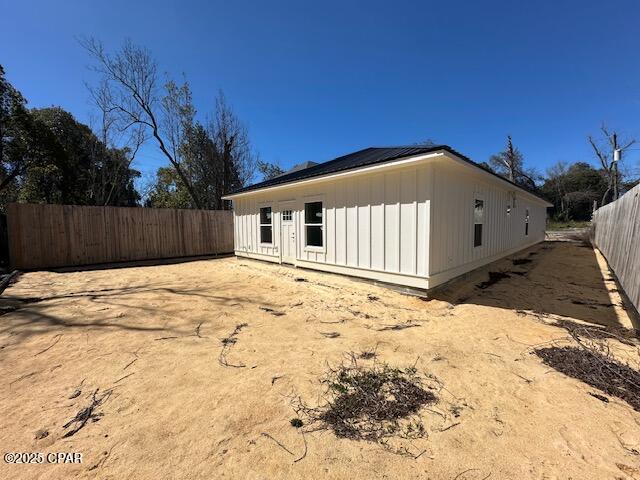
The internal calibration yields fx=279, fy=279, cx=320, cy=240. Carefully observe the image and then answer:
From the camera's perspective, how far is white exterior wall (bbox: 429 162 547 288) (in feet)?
18.4

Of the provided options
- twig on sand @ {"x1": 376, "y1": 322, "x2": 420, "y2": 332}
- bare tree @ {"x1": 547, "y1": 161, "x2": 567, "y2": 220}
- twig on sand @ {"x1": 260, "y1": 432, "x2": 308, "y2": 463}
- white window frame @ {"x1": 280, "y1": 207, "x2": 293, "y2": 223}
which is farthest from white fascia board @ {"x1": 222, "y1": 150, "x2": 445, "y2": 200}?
bare tree @ {"x1": 547, "y1": 161, "x2": 567, "y2": 220}

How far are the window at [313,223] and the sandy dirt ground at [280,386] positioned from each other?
2.42 metres

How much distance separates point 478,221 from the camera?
25.3 ft

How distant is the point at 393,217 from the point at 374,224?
49 cm

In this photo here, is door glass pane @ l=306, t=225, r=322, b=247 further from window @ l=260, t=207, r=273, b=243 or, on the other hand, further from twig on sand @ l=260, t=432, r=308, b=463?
twig on sand @ l=260, t=432, r=308, b=463

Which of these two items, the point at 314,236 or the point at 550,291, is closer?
the point at 550,291

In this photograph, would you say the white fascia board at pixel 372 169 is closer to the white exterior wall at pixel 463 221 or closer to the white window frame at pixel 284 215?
the white exterior wall at pixel 463 221

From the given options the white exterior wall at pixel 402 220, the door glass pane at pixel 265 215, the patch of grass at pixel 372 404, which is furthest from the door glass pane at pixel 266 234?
the patch of grass at pixel 372 404

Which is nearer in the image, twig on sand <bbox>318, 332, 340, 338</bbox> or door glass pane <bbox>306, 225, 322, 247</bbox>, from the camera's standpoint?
twig on sand <bbox>318, 332, 340, 338</bbox>

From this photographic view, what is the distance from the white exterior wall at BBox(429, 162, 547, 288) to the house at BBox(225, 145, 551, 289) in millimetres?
21

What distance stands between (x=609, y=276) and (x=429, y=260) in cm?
600

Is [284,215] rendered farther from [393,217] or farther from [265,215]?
[393,217]

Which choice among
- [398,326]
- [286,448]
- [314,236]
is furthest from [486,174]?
[286,448]

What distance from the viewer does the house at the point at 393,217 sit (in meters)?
5.45
